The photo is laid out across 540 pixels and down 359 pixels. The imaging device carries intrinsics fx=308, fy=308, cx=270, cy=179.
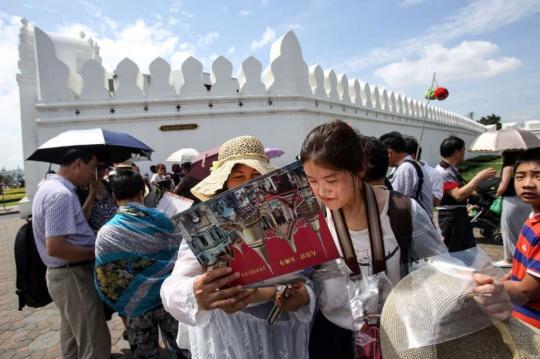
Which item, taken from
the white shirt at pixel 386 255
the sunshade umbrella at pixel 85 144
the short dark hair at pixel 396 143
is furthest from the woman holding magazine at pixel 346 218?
the sunshade umbrella at pixel 85 144

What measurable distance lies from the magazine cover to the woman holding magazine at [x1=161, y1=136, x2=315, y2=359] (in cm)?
10

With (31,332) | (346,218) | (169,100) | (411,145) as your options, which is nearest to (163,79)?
(169,100)

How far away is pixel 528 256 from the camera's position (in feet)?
4.85

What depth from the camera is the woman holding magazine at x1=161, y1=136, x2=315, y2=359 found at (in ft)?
3.57

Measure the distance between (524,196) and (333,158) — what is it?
1.32m

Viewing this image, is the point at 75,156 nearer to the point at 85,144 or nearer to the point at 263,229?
the point at 85,144

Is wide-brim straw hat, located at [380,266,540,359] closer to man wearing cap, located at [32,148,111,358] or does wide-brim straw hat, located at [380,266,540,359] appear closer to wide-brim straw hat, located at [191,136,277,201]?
wide-brim straw hat, located at [191,136,277,201]

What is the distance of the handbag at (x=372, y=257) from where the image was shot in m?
1.11

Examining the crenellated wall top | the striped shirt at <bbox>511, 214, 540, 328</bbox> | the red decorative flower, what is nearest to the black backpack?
the striped shirt at <bbox>511, 214, 540, 328</bbox>

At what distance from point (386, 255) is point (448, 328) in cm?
38

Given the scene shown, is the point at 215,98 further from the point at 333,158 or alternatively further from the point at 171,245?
the point at 333,158

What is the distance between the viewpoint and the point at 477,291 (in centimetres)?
90

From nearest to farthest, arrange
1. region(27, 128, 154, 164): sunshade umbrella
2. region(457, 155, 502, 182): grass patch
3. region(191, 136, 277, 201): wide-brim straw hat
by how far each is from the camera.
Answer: region(191, 136, 277, 201): wide-brim straw hat → region(27, 128, 154, 164): sunshade umbrella → region(457, 155, 502, 182): grass patch

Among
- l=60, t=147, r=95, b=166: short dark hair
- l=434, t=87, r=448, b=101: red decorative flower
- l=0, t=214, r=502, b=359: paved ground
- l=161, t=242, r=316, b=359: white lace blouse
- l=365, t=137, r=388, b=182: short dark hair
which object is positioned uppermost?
l=434, t=87, r=448, b=101: red decorative flower
